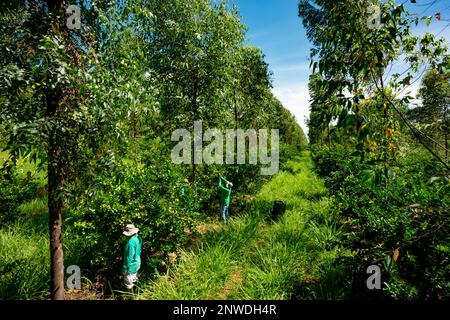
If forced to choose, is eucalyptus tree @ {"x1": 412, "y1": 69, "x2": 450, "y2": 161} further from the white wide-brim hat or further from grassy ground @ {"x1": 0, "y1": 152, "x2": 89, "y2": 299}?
grassy ground @ {"x1": 0, "y1": 152, "x2": 89, "y2": 299}

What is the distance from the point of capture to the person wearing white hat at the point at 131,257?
5.00 metres

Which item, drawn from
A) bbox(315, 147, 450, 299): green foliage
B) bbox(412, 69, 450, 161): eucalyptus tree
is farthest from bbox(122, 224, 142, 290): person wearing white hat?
bbox(412, 69, 450, 161): eucalyptus tree

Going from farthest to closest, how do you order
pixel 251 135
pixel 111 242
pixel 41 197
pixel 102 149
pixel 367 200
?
pixel 251 135 → pixel 41 197 → pixel 111 242 → pixel 367 200 → pixel 102 149

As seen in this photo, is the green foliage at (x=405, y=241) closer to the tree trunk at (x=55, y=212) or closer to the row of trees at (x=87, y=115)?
the row of trees at (x=87, y=115)

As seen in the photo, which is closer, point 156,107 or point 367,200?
point 156,107

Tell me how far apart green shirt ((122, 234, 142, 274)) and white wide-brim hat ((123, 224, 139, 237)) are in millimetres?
95

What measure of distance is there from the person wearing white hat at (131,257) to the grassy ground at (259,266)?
27 cm

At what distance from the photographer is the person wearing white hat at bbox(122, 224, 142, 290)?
500 cm

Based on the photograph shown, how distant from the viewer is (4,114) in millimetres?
2867

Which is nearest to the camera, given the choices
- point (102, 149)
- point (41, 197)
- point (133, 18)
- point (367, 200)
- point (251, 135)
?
point (102, 149)

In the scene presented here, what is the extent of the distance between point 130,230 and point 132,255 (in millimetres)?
442
